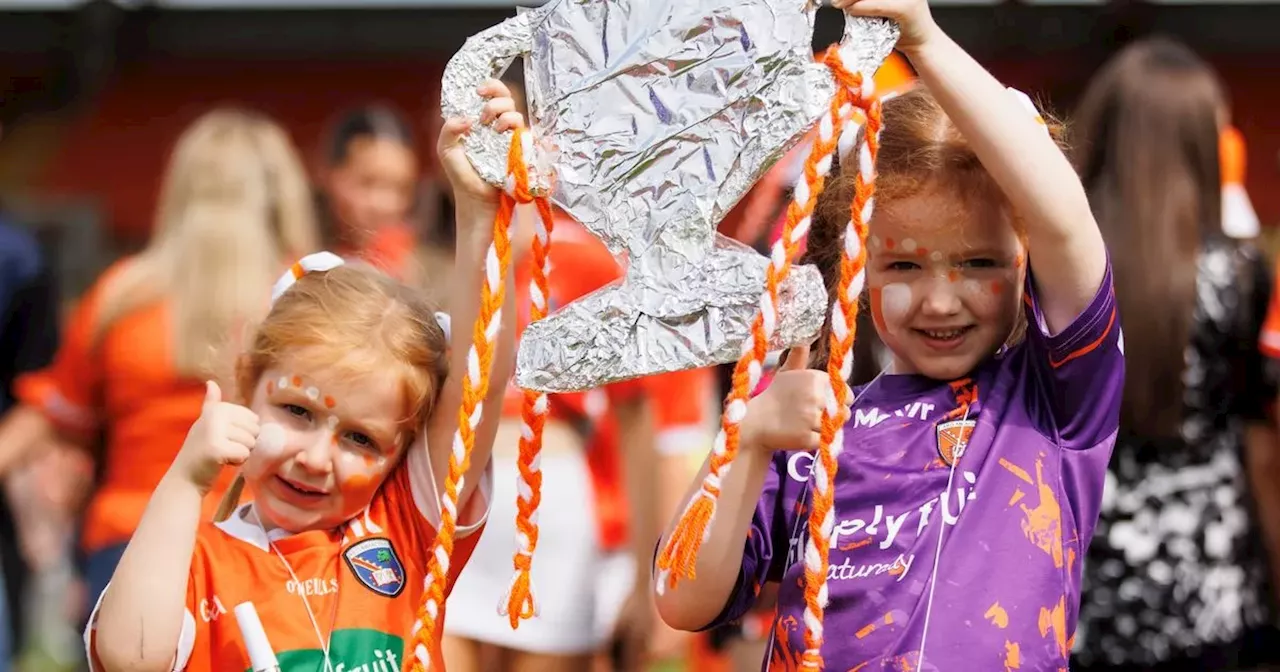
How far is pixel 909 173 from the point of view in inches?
86.1

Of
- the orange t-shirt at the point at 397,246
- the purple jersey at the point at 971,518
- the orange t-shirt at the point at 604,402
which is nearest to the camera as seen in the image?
the purple jersey at the point at 971,518

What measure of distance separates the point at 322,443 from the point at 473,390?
29cm

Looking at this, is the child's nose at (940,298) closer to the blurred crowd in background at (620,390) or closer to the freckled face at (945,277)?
the freckled face at (945,277)

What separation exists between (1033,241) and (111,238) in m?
8.69

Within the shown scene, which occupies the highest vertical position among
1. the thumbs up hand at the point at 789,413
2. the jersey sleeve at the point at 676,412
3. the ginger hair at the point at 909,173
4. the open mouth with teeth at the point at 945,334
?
the ginger hair at the point at 909,173

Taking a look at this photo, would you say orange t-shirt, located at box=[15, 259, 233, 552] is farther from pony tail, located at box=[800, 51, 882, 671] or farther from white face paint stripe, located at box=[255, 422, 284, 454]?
pony tail, located at box=[800, 51, 882, 671]

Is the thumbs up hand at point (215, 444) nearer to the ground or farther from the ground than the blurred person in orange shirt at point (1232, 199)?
nearer to the ground

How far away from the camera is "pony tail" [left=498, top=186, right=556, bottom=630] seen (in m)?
2.08

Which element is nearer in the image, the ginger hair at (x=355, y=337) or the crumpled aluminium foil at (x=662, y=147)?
the crumpled aluminium foil at (x=662, y=147)

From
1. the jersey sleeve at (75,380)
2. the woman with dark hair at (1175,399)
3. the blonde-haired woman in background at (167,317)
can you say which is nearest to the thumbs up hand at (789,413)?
the woman with dark hair at (1175,399)

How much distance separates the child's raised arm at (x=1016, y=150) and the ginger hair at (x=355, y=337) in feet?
2.54

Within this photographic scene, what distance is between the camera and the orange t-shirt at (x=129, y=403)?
385cm

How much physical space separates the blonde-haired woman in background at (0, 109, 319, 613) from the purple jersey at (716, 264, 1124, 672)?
186cm

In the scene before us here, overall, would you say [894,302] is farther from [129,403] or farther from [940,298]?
[129,403]
